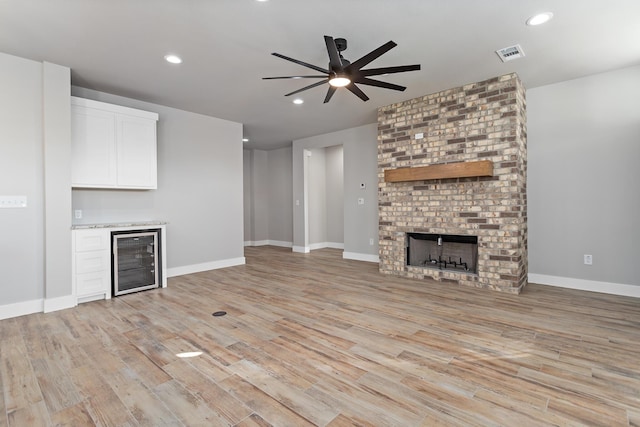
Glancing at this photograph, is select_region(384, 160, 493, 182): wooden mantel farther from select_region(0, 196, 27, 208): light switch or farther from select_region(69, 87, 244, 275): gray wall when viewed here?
select_region(0, 196, 27, 208): light switch

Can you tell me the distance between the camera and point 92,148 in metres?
3.89

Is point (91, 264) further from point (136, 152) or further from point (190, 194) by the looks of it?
point (190, 194)

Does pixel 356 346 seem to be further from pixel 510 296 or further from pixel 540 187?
pixel 540 187

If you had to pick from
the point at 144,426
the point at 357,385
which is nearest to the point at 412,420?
the point at 357,385

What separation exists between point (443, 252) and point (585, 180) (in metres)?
2.03

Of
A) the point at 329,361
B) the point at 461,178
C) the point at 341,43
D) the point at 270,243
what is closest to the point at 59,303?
the point at 329,361

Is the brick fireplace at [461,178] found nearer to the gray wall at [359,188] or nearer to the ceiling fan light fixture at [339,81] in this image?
the gray wall at [359,188]

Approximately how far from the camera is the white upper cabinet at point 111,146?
3.79 m

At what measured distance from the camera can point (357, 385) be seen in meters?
1.94

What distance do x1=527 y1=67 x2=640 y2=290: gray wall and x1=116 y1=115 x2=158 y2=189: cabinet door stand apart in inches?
215

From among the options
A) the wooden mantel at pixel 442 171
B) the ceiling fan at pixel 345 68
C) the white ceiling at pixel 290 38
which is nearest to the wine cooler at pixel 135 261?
the white ceiling at pixel 290 38

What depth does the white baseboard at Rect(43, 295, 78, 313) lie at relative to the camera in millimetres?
3385

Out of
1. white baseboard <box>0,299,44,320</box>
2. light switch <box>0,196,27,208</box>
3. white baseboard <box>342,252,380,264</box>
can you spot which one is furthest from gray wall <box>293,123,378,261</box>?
light switch <box>0,196,27,208</box>

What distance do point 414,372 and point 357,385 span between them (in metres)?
0.43
